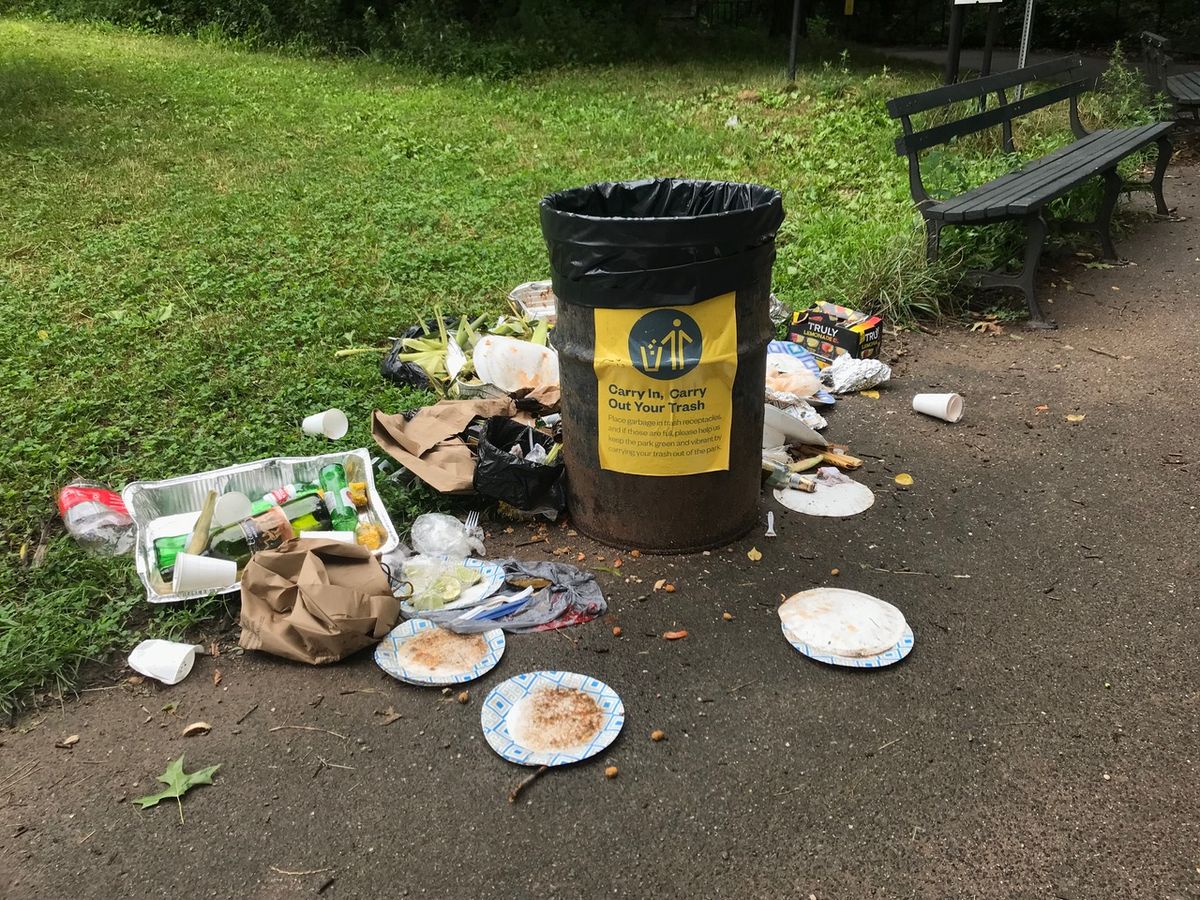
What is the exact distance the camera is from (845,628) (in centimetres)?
279

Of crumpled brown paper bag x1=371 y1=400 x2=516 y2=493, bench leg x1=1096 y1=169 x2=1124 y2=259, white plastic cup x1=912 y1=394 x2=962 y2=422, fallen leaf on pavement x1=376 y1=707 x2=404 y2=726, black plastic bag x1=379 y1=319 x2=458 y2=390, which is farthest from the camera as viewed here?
bench leg x1=1096 y1=169 x2=1124 y2=259

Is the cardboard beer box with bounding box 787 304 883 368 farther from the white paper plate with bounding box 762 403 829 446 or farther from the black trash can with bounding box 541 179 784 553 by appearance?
the black trash can with bounding box 541 179 784 553

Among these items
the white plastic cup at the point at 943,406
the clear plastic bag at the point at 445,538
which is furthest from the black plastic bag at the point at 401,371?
the white plastic cup at the point at 943,406

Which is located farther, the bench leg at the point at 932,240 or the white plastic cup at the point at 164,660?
the bench leg at the point at 932,240

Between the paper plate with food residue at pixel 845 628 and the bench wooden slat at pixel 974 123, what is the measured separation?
134 inches

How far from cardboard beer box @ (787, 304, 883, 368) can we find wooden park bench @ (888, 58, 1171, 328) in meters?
0.80

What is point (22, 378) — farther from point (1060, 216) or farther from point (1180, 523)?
point (1060, 216)

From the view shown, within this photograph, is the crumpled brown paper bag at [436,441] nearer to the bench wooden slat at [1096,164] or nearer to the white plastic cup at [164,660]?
the white plastic cup at [164,660]

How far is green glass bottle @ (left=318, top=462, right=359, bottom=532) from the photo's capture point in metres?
3.19

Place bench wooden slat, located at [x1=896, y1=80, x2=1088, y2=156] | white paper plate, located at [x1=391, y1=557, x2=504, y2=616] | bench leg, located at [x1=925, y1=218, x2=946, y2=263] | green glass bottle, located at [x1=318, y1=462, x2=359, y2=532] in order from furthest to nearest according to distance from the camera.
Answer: bench wooden slat, located at [x1=896, y1=80, x2=1088, y2=156]
bench leg, located at [x1=925, y1=218, x2=946, y2=263]
green glass bottle, located at [x1=318, y1=462, x2=359, y2=532]
white paper plate, located at [x1=391, y1=557, x2=504, y2=616]

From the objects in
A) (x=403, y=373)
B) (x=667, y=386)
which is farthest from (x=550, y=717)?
(x=403, y=373)

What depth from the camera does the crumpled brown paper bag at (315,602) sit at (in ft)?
8.71

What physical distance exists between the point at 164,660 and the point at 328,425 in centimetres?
136

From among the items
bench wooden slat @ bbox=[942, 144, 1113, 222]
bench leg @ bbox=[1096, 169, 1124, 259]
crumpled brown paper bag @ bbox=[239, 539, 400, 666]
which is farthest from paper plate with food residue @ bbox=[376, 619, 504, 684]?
bench leg @ bbox=[1096, 169, 1124, 259]
